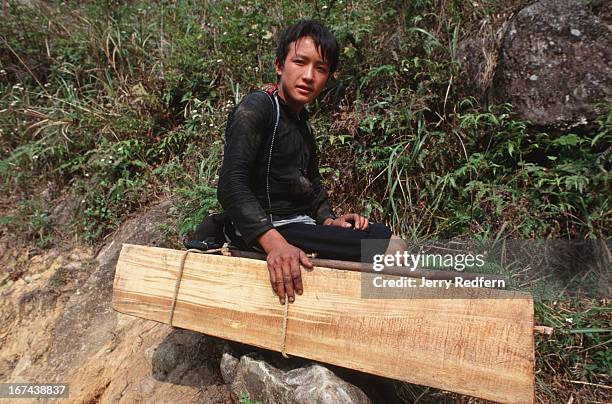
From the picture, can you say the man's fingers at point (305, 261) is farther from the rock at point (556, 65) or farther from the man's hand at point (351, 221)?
the rock at point (556, 65)

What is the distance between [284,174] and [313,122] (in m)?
1.54

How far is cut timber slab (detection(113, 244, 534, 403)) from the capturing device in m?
1.64

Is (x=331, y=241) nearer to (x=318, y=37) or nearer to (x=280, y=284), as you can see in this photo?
(x=280, y=284)

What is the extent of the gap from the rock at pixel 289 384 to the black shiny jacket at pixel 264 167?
24.4 inches

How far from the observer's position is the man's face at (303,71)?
2.15 meters

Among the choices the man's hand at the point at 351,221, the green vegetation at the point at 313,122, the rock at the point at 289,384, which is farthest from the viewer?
the green vegetation at the point at 313,122

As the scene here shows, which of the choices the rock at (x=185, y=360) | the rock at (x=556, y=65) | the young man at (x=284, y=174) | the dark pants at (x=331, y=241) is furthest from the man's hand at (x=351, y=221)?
the rock at (x=556, y=65)

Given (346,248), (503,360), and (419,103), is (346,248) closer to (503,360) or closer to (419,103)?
(503,360)

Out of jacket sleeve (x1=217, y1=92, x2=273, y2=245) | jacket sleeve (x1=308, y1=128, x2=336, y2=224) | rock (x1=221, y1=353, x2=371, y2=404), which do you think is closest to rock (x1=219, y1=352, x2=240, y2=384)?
rock (x1=221, y1=353, x2=371, y2=404)

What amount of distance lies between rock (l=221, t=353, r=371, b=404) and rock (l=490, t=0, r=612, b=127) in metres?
2.33

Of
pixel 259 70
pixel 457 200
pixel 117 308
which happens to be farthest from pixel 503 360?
pixel 259 70

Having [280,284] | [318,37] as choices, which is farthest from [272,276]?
[318,37]

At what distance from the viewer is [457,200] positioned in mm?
Answer: 3057

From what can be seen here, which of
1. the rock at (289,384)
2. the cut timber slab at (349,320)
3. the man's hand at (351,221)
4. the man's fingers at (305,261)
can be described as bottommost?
the rock at (289,384)
